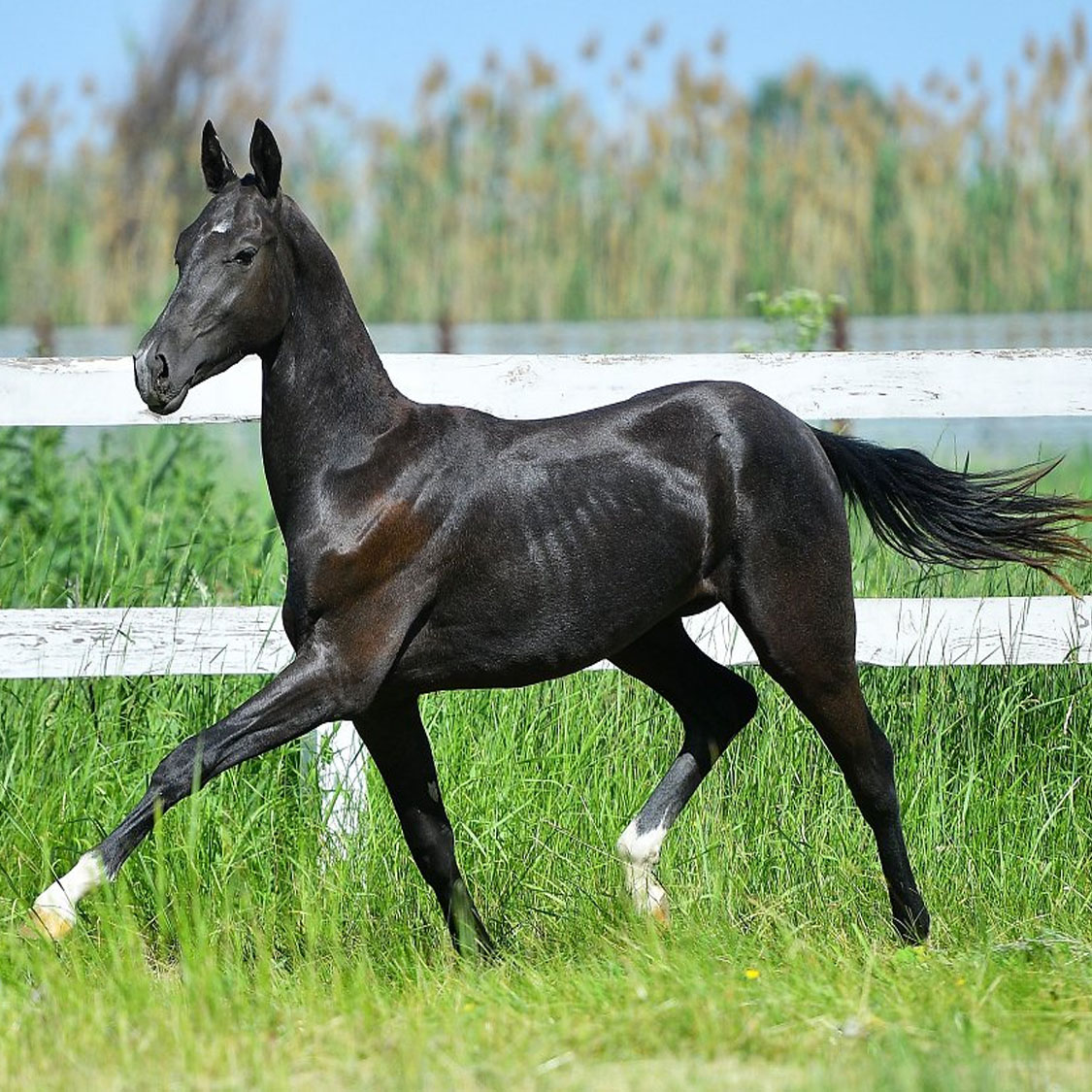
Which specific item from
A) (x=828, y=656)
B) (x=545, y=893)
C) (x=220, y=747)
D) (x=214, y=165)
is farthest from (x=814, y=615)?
(x=214, y=165)

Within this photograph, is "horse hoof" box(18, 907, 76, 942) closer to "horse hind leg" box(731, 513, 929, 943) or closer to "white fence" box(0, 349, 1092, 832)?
"white fence" box(0, 349, 1092, 832)

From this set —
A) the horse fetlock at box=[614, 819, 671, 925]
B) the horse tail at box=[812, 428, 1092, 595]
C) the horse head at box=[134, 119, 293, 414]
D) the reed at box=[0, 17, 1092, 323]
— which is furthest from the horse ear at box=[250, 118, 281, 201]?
the reed at box=[0, 17, 1092, 323]

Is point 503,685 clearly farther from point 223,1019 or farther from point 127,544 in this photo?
point 127,544

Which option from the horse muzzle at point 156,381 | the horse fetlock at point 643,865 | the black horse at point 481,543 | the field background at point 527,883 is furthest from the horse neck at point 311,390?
the horse fetlock at point 643,865

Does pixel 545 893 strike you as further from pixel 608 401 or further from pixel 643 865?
pixel 608 401

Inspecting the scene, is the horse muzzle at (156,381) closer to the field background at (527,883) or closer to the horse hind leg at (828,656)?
the field background at (527,883)

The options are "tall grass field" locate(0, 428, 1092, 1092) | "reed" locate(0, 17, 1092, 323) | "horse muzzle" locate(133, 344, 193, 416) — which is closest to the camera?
"tall grass field" locate(0, 428, 1092, 1092)

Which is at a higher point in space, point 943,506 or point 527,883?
point 943,506

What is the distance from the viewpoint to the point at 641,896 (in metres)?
4.11

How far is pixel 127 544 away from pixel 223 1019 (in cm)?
262

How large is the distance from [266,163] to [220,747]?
4.35 feet

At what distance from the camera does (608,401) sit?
16.4ft

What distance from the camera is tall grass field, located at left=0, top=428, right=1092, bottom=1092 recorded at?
3090mm

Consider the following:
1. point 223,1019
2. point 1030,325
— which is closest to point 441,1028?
point 223,1019
